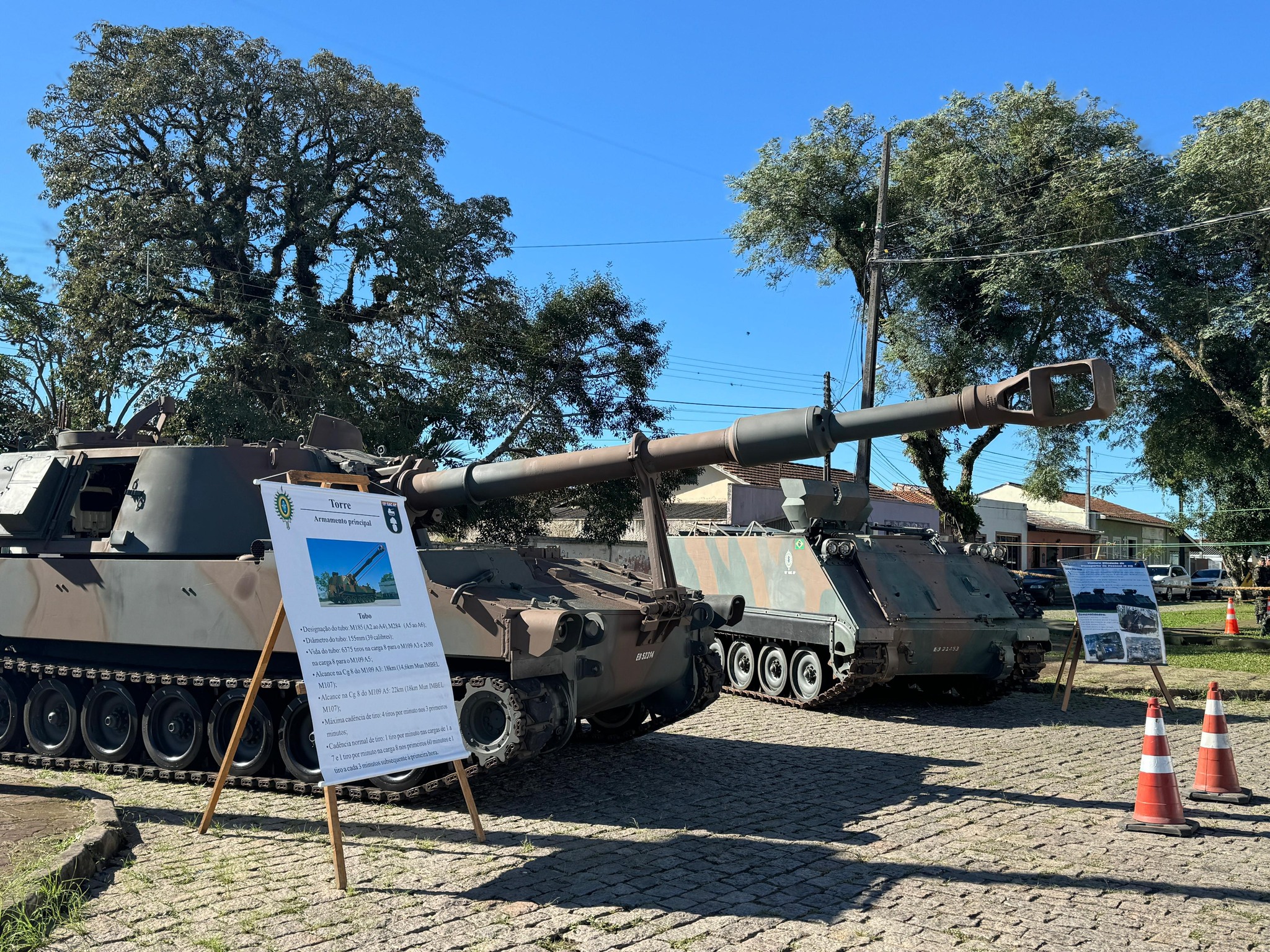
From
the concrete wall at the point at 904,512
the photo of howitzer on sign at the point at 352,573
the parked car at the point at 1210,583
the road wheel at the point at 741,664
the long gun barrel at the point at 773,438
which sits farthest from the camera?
the parked car at the point at 1210,583

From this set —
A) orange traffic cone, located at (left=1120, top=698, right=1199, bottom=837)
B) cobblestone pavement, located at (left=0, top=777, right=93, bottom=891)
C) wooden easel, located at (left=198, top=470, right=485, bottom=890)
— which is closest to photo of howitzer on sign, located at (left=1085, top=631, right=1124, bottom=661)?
orange traffic cone, located at (left=1120, top=698, right=1199, bottom=837)

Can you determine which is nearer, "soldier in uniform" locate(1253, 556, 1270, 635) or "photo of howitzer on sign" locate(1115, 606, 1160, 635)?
"photo of howitzer on sign" locate(1115, 606, 1160, 635)

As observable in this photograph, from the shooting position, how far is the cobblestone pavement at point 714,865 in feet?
16.5

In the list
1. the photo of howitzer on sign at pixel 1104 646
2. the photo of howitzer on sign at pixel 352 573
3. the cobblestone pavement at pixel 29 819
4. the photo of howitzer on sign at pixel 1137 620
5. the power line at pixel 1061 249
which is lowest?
the cobblestone pavement at pixel 29 819

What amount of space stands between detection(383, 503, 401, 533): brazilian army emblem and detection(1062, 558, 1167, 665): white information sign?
795 cm

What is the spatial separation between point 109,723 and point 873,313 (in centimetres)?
1410

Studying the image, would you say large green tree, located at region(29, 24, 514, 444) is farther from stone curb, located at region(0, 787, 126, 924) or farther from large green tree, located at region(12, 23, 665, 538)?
stone curb, located at region(0, 787, 126, 924)

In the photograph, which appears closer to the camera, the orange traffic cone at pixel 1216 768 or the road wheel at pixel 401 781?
the road wheel at pixel 401 781

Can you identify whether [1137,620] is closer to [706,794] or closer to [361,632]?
[706,794]

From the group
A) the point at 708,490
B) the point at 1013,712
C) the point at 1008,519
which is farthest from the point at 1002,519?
the point at 1013,712

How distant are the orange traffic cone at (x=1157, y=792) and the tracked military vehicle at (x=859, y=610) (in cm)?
450

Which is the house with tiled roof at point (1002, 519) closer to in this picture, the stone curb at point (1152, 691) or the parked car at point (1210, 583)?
the parked car at point (1210, 583)

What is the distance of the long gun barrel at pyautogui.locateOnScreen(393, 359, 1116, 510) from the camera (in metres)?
6.08

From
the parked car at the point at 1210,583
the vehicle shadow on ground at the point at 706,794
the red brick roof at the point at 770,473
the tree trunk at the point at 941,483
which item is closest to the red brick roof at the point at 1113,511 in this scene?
the parked car at the point at 1210,583
